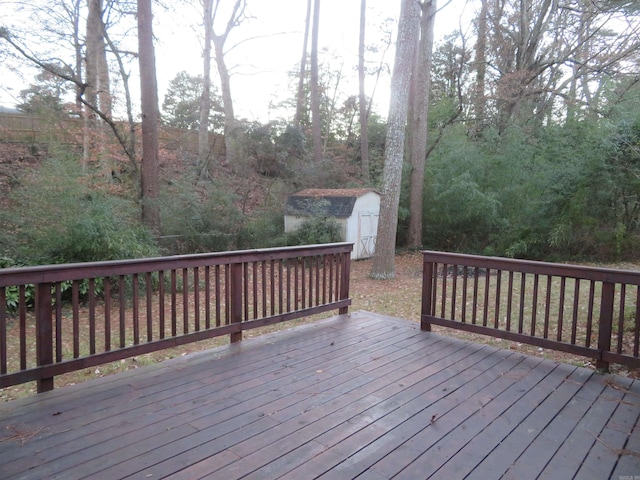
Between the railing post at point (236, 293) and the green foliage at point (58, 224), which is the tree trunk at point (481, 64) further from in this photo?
the railing post at point (236, 293)

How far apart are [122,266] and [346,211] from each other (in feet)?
27.9

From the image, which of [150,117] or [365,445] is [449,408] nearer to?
[365,445]

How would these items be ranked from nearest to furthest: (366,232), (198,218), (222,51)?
(198,218)
(366,232)
(222,51)

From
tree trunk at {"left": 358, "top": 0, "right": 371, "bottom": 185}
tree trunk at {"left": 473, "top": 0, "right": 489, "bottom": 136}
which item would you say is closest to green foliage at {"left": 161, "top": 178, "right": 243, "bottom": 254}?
tree trunk at {"left": 358, "top": 0, "right": 371, "bottom": 185}

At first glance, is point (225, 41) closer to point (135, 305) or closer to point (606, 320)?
point (135, 305)

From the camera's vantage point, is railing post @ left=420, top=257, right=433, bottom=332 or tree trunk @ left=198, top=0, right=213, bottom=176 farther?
tree trunk @ left=198, top=0, right=213, bottom=176

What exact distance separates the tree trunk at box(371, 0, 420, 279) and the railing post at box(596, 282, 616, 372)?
581cm

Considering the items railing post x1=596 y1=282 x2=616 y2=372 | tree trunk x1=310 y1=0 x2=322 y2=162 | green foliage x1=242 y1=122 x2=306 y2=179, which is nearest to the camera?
railing post x1=596 y1=282 x2=616 y2=372

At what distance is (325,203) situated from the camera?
11.3m

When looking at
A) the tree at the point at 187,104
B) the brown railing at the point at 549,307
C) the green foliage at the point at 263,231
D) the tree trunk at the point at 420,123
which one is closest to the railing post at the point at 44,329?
the brown railing at the point at 549,307

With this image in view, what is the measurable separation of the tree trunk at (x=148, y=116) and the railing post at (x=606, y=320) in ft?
25.7

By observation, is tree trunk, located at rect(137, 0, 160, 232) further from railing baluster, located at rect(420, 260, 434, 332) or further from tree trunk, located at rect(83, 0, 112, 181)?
railing baluster, located at rect(420, 260, 434, 332)

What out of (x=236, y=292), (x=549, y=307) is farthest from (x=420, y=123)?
(x=236, y=292)

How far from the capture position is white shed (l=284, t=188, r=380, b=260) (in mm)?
11047
